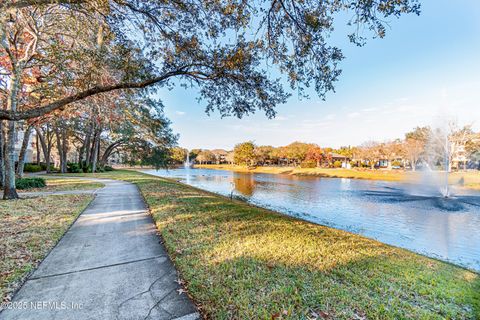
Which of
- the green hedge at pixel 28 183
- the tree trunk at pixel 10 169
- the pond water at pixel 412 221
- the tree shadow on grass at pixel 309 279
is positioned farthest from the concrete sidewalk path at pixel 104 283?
the green hedge at pixel 28 183

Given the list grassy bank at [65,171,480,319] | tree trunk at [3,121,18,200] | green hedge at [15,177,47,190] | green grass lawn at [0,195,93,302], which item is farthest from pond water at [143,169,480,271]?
green hedge at [15,177,47,190]

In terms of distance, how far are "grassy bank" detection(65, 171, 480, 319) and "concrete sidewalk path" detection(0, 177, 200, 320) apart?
0.85 ft

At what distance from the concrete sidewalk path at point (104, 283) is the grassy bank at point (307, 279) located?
0.26m

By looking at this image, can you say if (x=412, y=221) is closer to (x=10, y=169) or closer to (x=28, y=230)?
(x=28, y=230)

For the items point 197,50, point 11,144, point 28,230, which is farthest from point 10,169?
point 197,50

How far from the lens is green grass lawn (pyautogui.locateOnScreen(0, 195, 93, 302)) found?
3.05 meters

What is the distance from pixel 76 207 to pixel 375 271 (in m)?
8.19

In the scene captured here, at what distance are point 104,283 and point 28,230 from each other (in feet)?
10.9

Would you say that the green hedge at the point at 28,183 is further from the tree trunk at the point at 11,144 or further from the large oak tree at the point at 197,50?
the large oak tree at the point at 197,50

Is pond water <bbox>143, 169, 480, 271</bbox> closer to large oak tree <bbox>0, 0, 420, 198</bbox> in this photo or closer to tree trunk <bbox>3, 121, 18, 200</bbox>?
large oak tree <bbox>0, 0, 420, 198</bbox>

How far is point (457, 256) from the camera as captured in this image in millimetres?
5734

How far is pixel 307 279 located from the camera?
291 centimetres

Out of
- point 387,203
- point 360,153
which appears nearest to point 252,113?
point 387,203

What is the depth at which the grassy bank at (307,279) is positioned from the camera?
7.75ft
